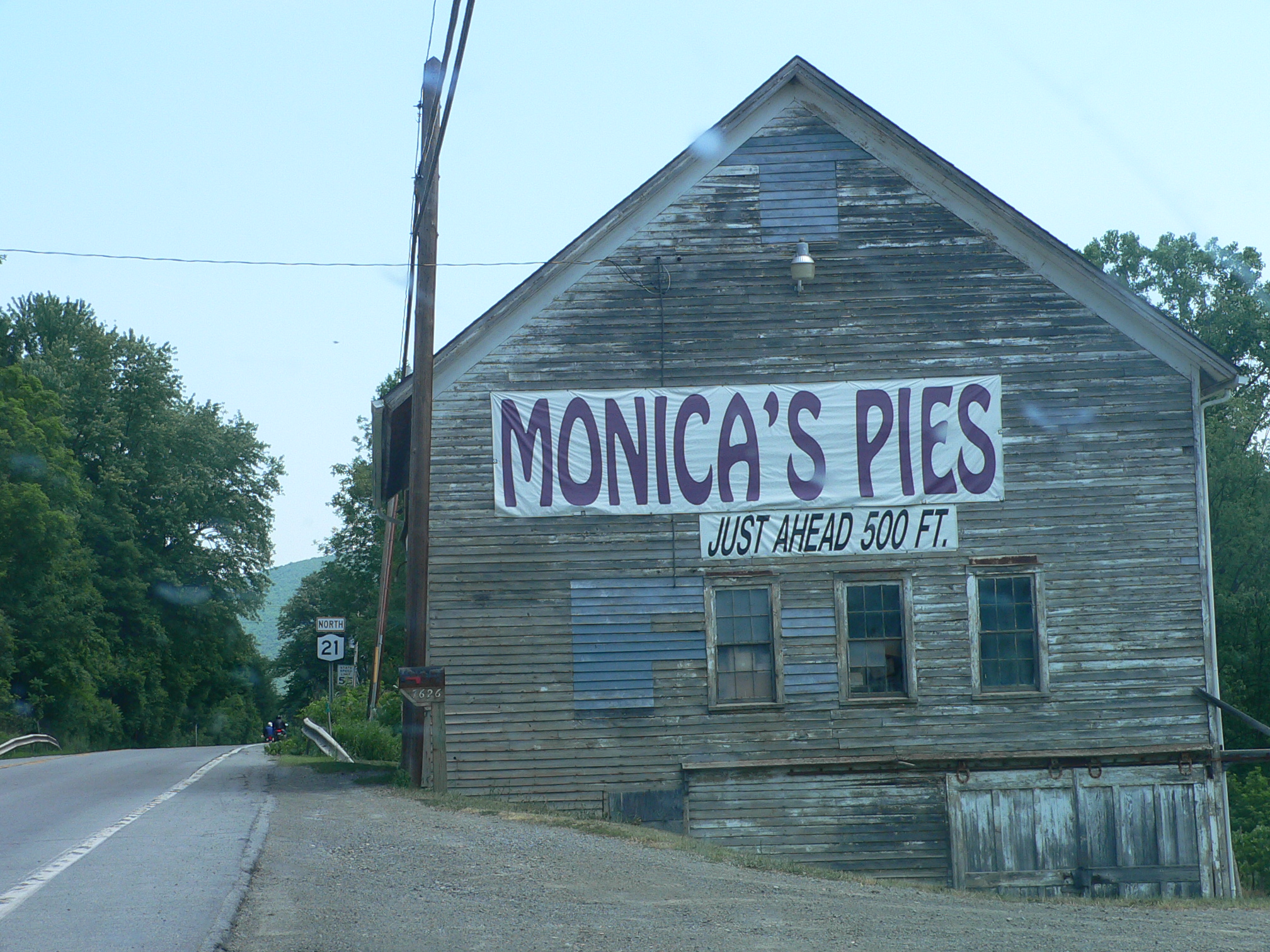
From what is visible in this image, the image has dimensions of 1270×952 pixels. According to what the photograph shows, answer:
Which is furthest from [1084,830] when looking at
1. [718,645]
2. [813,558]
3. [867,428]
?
[867,428]

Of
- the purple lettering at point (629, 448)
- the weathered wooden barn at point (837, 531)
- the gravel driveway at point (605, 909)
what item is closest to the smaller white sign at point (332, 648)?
the weathered wooden barn at point (837, 531)

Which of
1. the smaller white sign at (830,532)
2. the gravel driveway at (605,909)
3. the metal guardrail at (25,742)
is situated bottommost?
the metal guardrail at (25,742)

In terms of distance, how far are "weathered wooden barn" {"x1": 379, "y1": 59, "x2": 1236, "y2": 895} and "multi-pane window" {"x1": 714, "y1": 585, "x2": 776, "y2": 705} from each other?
0.04 metres

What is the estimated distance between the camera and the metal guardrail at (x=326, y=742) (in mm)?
21828

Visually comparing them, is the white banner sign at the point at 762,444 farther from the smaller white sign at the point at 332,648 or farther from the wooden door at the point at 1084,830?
the smaller white sign at the point at 332,648

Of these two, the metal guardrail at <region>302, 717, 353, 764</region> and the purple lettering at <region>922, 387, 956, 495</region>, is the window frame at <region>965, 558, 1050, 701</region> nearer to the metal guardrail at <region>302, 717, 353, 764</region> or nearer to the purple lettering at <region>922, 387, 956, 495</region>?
the purple lettering at <region>922, 387, 956, 495</region>

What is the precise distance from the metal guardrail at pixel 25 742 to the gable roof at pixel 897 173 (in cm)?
2302

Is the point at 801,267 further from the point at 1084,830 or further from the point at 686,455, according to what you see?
the point at 1084,830

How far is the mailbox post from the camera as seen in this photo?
14.3 meters

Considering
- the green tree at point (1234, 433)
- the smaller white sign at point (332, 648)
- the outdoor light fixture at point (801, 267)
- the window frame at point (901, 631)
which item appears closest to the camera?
the window frame at point (901, 631)

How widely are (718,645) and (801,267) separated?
4.72 metres

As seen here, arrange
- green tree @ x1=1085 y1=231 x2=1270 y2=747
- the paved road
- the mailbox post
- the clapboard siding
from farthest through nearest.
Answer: green tree @ x1=1085 y1=231 x2=1270 y2=747 < the clapboard siding < the mailbox post < the paved road

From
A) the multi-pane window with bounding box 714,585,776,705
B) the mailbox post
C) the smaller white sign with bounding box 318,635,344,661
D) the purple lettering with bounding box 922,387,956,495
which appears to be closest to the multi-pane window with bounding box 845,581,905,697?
the multi-pane window with bounding box 714,585,776,705

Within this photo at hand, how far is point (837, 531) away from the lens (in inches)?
599
